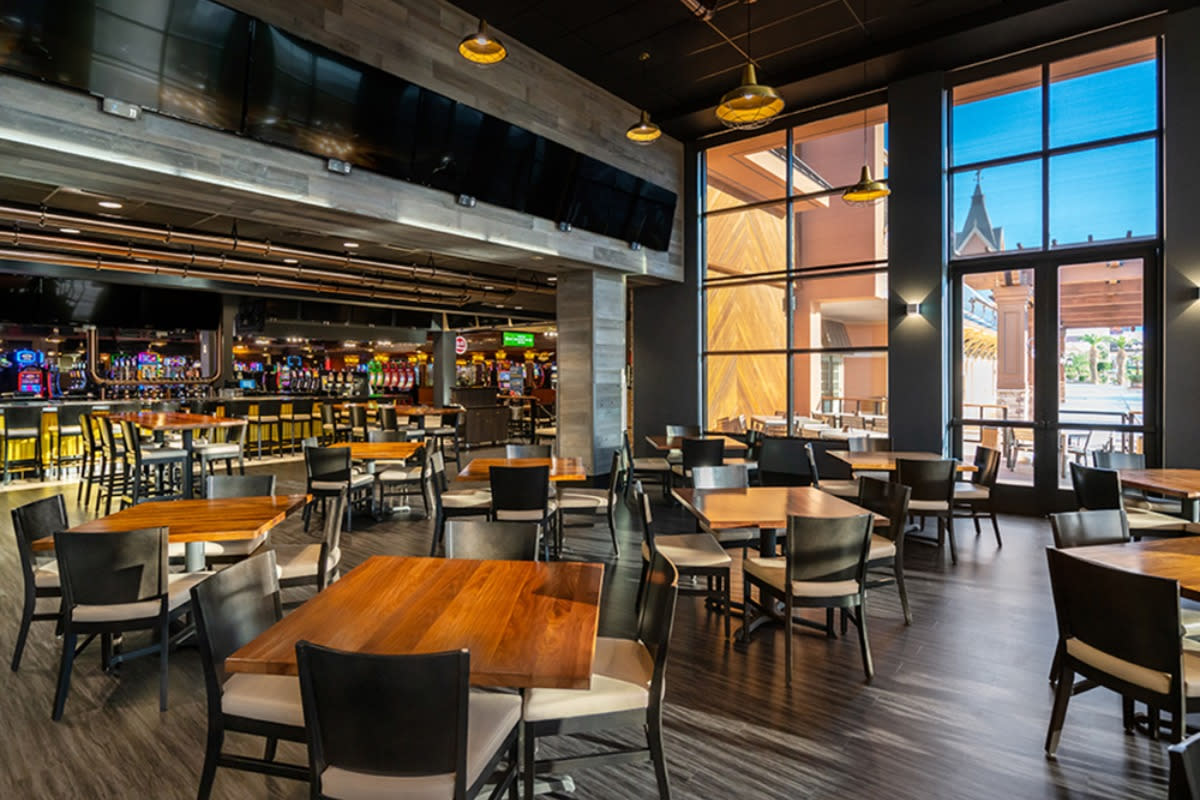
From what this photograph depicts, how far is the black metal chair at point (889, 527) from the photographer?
145 inches

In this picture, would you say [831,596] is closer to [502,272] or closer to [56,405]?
[502,272]

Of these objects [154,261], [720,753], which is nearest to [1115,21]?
[720,753]

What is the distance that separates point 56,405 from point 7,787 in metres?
9.12

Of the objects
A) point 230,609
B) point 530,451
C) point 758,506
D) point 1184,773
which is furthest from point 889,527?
point 230,609

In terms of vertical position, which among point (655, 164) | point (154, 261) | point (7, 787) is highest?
point (655, 164)

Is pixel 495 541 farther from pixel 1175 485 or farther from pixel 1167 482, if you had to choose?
pixel 1167 482

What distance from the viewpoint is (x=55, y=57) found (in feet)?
13.0

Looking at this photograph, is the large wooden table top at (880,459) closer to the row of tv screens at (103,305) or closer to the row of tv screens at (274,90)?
the row of tv screens at (274,90)

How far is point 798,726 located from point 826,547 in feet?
2.78

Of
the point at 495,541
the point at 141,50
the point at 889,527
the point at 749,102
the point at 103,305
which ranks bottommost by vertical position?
the point at 889,527

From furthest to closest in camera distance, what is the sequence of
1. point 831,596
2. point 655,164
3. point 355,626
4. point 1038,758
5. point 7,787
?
point 655,164, point 831,596, point 1038,758, point 7,787, point 355,626

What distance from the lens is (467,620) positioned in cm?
201

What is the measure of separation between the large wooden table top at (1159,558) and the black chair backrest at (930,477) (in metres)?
2.18

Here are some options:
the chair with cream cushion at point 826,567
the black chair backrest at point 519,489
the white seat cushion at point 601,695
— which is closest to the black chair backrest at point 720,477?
the black chair backrest at point 519,489
